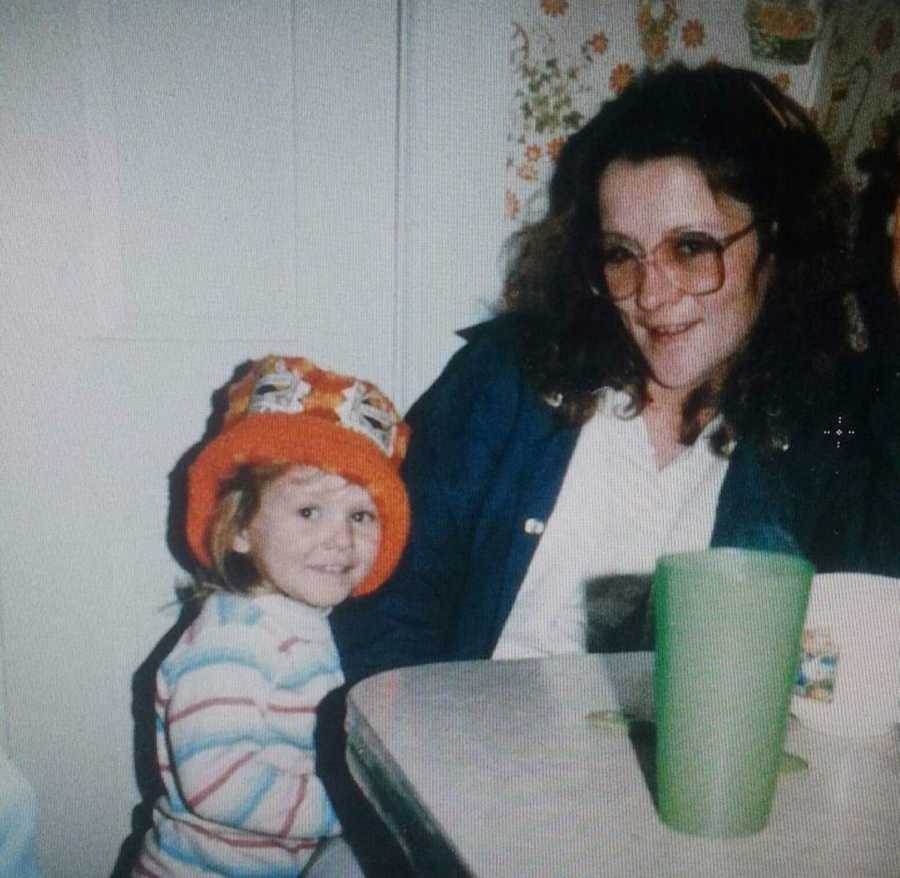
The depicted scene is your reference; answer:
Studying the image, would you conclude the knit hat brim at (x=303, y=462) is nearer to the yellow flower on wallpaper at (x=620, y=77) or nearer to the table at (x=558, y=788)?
the table at (x=558, y=788)

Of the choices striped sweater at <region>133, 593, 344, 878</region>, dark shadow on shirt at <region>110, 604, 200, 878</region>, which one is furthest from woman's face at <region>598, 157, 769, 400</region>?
dark shadow on shirt at <region>110, 604, 200, 878</region>

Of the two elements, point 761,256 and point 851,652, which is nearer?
point 851,652

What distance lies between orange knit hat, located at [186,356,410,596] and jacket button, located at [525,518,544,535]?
0.19 m

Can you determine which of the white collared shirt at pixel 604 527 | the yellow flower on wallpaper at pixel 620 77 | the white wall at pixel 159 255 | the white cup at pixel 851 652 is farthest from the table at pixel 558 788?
the yellow flower on wallpaper at pixel 620 77

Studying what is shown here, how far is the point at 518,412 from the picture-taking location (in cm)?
128

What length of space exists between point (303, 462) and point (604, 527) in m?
0.46

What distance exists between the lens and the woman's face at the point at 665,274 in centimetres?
113

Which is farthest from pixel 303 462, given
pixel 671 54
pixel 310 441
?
pixel 671 54

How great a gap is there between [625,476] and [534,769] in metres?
0.71

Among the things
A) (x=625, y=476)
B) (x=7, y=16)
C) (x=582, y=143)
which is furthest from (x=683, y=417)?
(x=7, y=16)

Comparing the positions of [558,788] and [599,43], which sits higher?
[599,43]

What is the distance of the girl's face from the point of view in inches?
41.6

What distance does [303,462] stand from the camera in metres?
1.06

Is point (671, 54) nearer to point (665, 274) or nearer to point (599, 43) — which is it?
point (599, 43)
